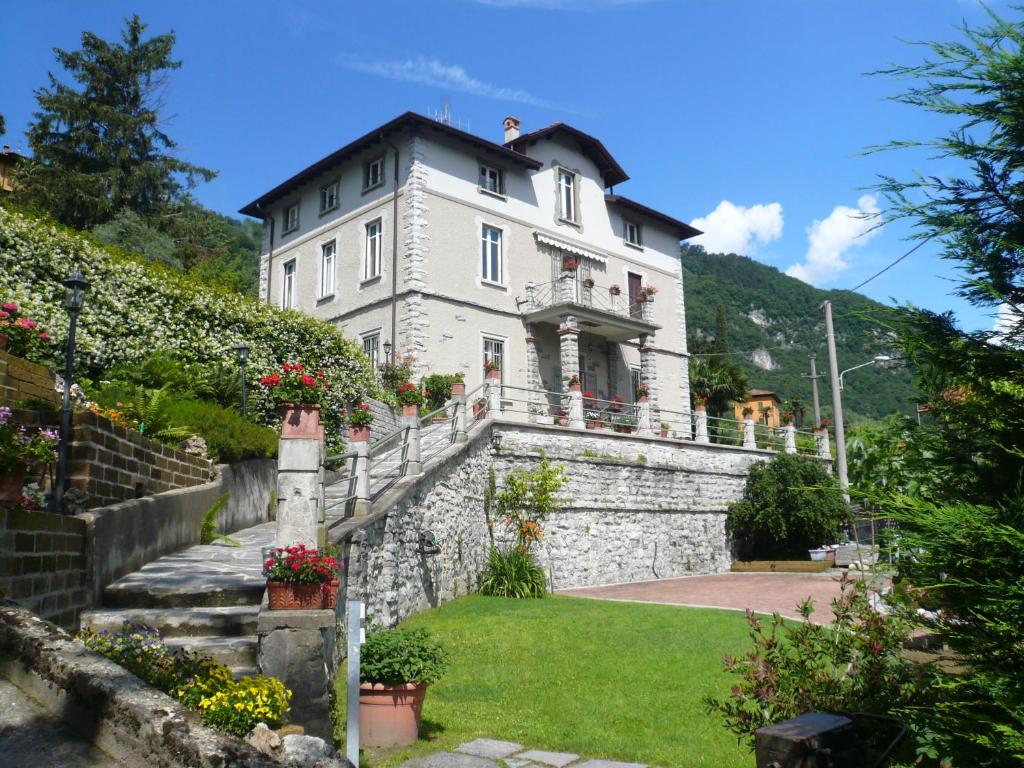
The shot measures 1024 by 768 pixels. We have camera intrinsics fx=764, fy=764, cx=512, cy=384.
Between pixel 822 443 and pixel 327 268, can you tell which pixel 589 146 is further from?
pixel 822 443

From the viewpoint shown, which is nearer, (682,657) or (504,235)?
(682,657)

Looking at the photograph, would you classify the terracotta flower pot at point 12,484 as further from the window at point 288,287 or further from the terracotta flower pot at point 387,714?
the window at point 288,287

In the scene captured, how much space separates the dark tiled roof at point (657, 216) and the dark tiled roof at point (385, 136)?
147 inches

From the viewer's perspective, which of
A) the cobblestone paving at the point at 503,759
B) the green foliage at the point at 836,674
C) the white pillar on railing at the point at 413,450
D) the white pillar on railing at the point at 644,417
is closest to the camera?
the green foliage at the point at 836,674

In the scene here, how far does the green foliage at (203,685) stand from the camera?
4000mm

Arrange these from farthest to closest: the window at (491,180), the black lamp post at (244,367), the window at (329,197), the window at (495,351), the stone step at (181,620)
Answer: the window at (329,197) → the window at (491,180) → the window at (495,351) → the black lamp post at (244,367) → the stone step at (181,620)

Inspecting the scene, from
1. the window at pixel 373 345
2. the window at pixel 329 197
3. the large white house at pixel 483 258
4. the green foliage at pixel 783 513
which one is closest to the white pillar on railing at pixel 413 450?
the large white house at pixel 483 258

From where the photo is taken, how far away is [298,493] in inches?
269

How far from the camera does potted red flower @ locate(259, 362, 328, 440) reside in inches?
271

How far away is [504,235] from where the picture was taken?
23047 mm

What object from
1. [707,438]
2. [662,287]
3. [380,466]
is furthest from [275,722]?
[662,287]

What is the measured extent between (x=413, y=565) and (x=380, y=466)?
11.6ft

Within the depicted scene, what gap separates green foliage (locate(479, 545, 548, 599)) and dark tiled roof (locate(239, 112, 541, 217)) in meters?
12.1

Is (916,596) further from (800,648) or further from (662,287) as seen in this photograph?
(662,287)
